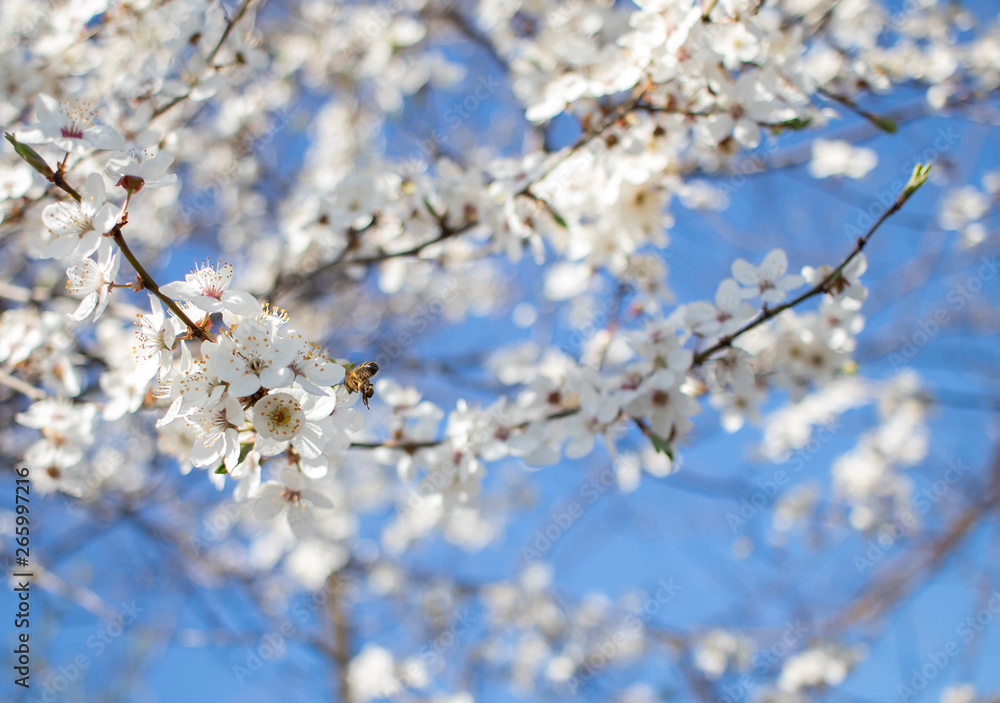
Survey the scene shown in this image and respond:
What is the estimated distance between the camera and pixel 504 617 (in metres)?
4.63

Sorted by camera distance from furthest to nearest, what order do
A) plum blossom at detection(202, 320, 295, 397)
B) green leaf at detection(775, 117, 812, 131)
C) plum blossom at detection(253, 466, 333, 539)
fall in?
green leaf at detection(775, 117, 812, 131) < plum blossom at detection(253, 466, 333, 539) < plum blossom at detection(202, 320, 295, 397)

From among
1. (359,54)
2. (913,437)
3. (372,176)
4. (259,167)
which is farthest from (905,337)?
(259,167)

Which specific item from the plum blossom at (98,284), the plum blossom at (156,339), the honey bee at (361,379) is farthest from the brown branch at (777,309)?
the plum blossom at (98,284)

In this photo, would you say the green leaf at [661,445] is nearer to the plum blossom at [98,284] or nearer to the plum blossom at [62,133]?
the plum blossom at [98,284]

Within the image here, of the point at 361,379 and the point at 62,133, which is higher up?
the point at 62,133

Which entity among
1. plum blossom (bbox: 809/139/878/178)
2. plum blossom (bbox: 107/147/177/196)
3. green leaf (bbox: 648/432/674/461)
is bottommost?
plum blossom (bbox: 809/139/878/178)

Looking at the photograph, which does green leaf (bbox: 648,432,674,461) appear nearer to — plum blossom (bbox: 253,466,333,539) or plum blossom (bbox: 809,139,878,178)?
plum blossom (bbox: 253,466,333,539)

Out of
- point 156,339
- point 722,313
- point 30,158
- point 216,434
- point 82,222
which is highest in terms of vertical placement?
point 30,158

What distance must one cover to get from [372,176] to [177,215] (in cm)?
208

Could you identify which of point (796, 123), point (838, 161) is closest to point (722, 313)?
point (796, 123)

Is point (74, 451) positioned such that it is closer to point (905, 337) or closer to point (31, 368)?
point (31, 368)

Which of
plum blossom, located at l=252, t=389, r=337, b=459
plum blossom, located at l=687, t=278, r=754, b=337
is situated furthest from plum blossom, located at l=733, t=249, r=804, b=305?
plum blossom, located at l=252, t=389, r=337, b=459

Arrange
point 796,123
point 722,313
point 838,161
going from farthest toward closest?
point 838,161, point 796,123, point 722,313

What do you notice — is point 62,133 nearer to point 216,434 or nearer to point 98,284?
point 98,284
